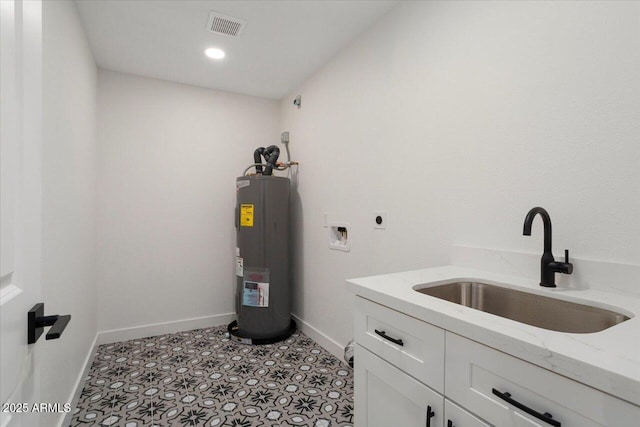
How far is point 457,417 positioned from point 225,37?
251cm

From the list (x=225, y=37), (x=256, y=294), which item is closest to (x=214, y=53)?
(x=225, y=37)

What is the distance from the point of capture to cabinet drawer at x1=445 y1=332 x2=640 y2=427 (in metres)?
0.57

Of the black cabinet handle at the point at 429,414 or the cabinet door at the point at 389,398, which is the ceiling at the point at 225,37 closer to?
the cabinet door at the point at 389,398

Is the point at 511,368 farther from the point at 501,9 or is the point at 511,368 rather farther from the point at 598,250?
the point at 501,9

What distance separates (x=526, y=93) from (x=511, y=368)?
42.5 inches

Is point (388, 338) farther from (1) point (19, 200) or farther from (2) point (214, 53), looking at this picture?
(2) point (214, 53)

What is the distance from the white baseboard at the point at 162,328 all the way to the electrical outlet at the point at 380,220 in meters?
1.98

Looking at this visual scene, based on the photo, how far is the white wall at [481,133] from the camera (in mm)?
1029

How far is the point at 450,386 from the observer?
0.84 m

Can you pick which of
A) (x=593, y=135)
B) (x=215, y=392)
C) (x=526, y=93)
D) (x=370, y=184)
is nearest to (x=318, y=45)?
(x=370, y=184)

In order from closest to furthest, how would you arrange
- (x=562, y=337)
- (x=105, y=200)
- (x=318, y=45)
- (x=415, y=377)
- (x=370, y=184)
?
(x=562, y=337) < (x=415, y=377) < (x=370, y=184) < (x=318, y=45) < (x=105, y=200)

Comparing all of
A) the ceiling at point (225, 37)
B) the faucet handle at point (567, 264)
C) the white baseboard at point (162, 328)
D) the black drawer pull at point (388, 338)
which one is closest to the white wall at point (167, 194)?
the white baseboard at point (162, 328)

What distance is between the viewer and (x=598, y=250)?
3.43 ft

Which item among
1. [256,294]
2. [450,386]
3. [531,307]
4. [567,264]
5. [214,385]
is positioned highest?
[567,264]
